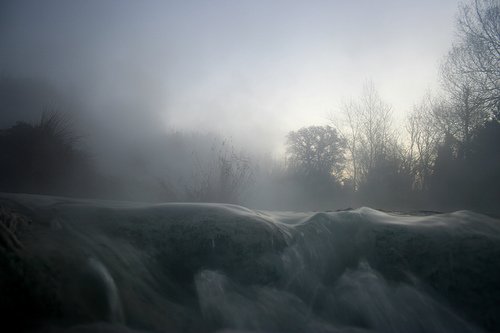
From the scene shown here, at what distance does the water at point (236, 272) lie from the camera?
2340mm

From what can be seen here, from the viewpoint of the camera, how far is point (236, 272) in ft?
10.3

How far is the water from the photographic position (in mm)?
2340

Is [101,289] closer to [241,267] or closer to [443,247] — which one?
[241,267]

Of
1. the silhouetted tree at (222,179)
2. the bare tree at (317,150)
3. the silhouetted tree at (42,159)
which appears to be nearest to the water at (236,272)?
the silhouetted tree at (42,159)

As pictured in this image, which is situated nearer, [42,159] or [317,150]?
[42,159]

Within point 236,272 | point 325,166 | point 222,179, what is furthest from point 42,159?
point 325,166

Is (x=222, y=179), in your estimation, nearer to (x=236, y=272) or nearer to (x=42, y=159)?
(x=42, y=159)

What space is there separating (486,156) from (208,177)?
1249 cm

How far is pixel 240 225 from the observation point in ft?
11.6

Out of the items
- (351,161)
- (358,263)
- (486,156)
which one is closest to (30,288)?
(358,263)

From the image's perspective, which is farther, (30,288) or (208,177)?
(208,177)

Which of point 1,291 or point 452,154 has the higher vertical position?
point 452,154

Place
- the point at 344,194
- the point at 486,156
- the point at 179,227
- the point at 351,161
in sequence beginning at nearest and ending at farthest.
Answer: the point at 179,227
the point at 486,156
the point at 344,194
the point at 351,161

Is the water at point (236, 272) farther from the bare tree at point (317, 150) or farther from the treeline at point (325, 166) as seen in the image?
the bare tree at point (317, 150)
